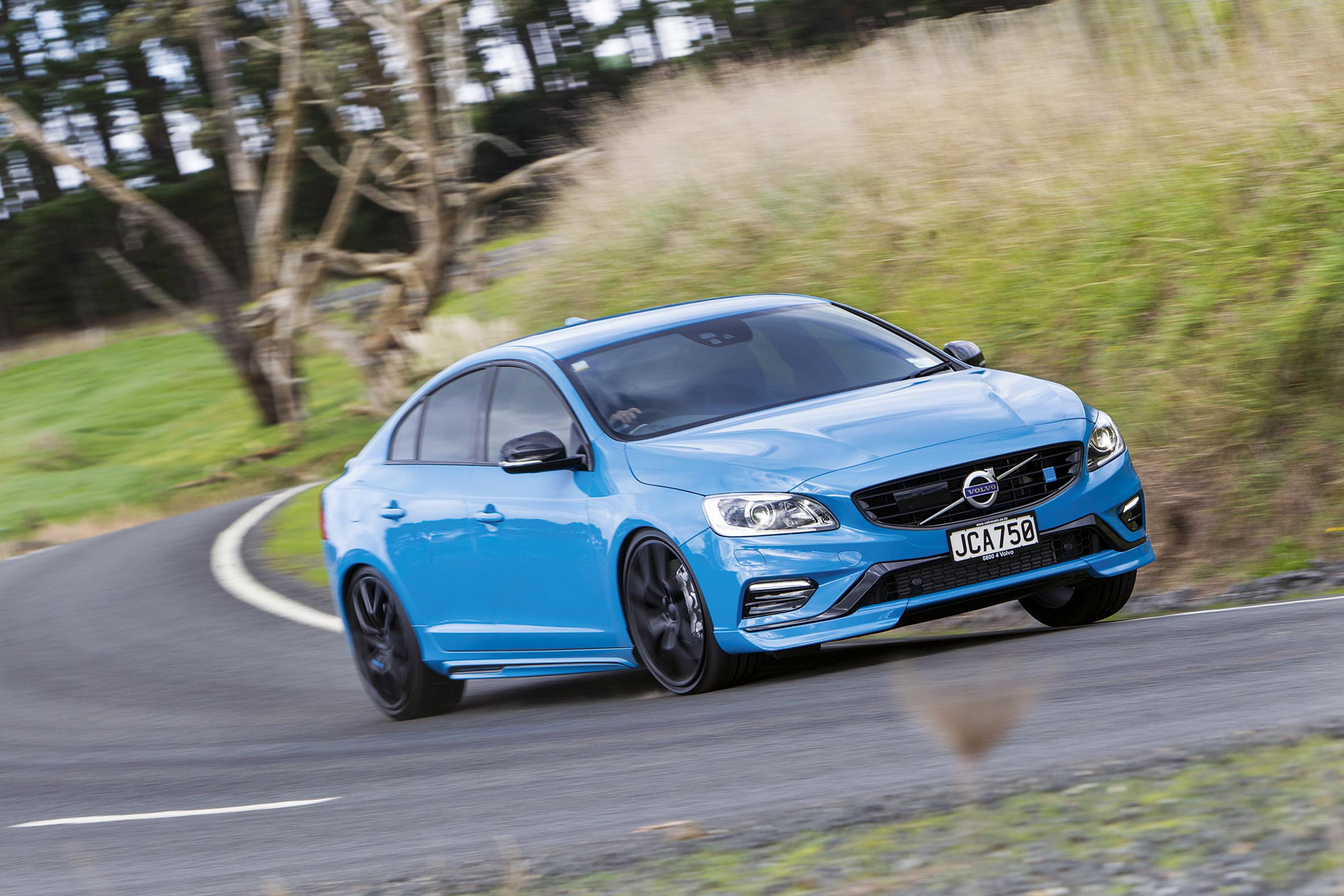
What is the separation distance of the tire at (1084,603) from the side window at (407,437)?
2.95m

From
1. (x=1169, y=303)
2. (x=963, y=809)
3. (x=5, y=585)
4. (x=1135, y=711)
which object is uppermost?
(x=963, y=809)

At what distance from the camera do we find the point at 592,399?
7.36 m

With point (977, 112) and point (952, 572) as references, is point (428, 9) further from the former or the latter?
point (952, 572)

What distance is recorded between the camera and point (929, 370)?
770 cm

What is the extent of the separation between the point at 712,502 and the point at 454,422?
2.08 meters

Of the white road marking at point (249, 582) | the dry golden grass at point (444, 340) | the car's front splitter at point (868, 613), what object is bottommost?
the dry golden grass at point (444, 340)

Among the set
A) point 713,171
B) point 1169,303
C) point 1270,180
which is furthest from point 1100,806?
point 713,171

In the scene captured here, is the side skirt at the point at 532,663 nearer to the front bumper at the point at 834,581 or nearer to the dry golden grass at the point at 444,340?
the front bumper at the point at 834,581

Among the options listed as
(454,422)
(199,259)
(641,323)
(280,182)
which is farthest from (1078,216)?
(199,259)

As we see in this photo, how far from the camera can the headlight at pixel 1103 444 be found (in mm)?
6770

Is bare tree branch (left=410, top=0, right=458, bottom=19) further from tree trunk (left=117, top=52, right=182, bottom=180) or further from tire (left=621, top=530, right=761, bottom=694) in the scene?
tree trunk (left=117, top=52, right=182, bottom=180)

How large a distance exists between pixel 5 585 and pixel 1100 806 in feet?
51.4

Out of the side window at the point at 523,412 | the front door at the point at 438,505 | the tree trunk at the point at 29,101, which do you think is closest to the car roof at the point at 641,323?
the side window at the point at 523,412

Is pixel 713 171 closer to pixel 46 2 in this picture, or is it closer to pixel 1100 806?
pixel 1100 806
